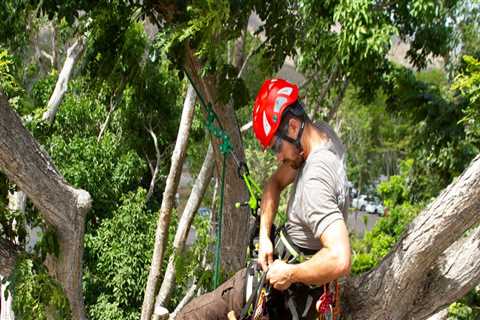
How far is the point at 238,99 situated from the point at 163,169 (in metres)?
6.49

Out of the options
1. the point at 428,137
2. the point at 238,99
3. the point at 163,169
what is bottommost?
the point at 238,99

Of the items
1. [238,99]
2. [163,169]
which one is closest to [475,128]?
[238,99]

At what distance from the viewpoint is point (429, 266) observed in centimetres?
263

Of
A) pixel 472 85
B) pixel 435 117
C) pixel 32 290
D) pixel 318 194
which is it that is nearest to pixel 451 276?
pixel 318 194

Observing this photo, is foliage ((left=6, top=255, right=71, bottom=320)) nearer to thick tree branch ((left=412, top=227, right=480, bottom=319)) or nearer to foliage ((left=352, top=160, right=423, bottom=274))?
thick tree branch ((left=412, top=227, right=480, bottom=319))

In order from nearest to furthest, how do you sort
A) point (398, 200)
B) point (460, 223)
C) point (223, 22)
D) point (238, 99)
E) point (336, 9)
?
point (460, 223) → point (223, 22) → point (238, 99) → point (336, 9) → point (398, 200)

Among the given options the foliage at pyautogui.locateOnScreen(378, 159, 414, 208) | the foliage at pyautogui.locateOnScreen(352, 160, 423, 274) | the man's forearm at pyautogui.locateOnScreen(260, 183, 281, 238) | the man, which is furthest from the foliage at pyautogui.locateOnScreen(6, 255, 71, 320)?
the foliage at pyautogui.locateOnScreen(378, 159, 414, 208)

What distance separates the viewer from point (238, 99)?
366cm

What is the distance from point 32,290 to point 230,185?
3.83 ft

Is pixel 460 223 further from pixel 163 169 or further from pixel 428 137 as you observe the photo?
pixel 163 169

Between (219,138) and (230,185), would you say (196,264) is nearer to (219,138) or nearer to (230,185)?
(230,185)

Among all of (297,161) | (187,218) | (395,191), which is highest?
(395,191)

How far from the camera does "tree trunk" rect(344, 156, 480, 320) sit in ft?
8.27

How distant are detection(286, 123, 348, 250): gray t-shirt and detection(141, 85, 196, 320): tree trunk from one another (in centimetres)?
320
